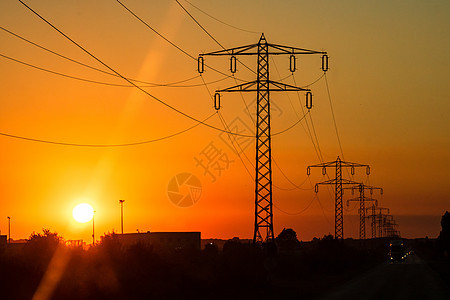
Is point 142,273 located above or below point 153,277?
above

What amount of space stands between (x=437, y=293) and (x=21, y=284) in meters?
25.7

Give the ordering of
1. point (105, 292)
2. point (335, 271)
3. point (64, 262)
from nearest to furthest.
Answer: point (105, 292) → point (64, 262) → point (335, 271)

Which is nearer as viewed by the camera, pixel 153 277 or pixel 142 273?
pixel 142 273

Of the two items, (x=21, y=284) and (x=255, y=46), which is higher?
(x=255, y=46)

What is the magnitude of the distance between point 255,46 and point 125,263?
66.2 ft

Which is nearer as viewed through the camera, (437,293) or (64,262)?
(64,262)

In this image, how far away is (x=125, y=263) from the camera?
44.4 m

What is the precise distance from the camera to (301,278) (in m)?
74.3

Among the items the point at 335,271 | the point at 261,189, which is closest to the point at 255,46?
the point at 261,189

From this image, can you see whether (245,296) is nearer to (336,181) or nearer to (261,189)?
(261,189)

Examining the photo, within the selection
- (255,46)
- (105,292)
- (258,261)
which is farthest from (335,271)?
(105,292)

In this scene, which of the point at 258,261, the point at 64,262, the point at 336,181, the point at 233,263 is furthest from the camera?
the point at 336,181

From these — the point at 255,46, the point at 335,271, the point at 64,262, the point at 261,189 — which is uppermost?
the point at 255,46

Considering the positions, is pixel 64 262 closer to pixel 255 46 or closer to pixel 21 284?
pixel 21 284
